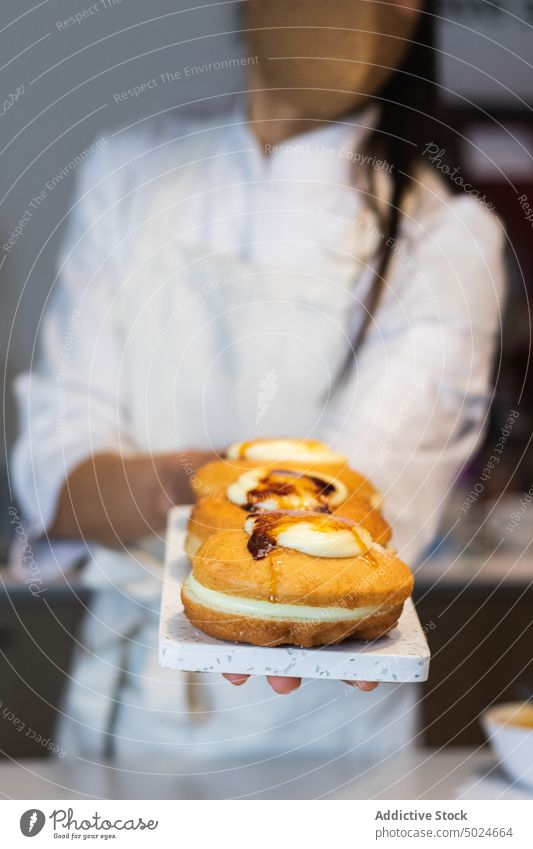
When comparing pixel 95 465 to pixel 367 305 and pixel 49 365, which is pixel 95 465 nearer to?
pixel 49 365

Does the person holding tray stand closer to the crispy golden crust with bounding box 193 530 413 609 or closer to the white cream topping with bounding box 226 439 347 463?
the white cream topping with bounding box 226 439 347 463

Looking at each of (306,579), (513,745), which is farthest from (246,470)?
(513,745)

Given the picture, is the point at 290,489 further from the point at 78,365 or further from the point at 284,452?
the point at 78,365

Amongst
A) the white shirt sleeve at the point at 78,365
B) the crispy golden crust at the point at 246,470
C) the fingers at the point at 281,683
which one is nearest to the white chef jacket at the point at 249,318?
the white shirt sleeve at the point at 78,365

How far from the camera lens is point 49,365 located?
22.9 inches

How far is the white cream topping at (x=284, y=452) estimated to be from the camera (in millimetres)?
454

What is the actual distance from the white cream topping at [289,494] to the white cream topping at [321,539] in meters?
0.03

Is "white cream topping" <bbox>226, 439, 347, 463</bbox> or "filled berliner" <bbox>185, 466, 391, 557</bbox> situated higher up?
"white cream topping" <bbox>226, 439, 347, 463</bbox>

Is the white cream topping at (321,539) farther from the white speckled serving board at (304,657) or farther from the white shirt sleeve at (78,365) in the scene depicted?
the white shirt sleeve at (78,365)

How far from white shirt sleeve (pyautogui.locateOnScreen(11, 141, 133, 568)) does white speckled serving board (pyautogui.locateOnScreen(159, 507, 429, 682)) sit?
23 cm

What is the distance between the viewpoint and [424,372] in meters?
0.57

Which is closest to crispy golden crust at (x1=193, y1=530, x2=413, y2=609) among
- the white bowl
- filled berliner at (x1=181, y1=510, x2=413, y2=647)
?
A: filled berliner at (x1=181, y1=510, x2=413, y2=647)

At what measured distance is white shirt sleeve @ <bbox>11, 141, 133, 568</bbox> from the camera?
0.57 m

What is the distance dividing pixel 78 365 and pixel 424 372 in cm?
21
